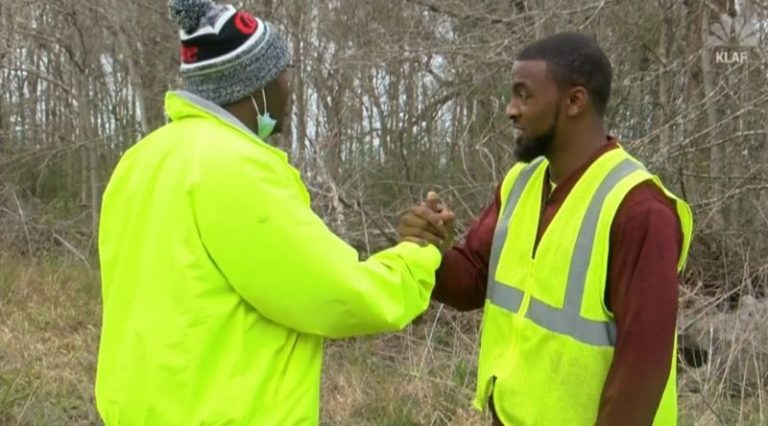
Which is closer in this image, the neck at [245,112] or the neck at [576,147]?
the neck at [245,112]

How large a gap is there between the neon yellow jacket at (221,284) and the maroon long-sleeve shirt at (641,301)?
0.51 m

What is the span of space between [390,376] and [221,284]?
3.75 metres

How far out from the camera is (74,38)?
11.3 metres

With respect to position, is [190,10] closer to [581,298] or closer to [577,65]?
[577,65]

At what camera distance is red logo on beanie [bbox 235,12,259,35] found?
246 cm

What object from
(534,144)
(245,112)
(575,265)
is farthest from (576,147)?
(245,112)

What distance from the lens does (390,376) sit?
5957mm

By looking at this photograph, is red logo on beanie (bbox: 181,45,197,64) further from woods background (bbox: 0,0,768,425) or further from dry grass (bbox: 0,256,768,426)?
woods background (bbox: 0,0,768,425)

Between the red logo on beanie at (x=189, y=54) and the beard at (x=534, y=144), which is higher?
the red logo on beanie at (x=189, y=54)

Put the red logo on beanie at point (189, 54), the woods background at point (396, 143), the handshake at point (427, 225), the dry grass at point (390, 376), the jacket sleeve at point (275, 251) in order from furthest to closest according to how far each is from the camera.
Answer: the woods background at point (396, 143) < the dry grass at point (390, 376) < the handshake at point (427, 225) < the red logo on beanie at point (189, 54) < the jacket sleeve at point (275, 251)

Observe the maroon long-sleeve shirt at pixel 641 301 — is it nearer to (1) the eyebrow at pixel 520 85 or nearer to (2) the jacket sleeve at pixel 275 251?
(1) the eyebrow at pixel 520 85

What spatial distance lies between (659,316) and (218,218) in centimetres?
103

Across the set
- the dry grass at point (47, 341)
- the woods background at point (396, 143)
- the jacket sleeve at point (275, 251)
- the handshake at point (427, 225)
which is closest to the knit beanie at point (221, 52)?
the jacket sleeve at point (275, 251)

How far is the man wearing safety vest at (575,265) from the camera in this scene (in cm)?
235
